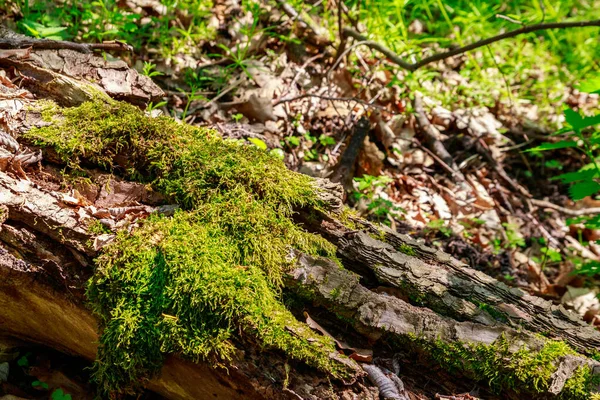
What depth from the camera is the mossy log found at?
1.91 metres

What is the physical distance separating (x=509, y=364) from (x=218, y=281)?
1.29 metres

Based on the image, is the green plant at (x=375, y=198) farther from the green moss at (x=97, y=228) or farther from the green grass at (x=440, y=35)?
the green moss at (x=97, y=228)

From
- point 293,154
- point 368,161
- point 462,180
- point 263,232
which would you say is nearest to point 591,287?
point 462,180

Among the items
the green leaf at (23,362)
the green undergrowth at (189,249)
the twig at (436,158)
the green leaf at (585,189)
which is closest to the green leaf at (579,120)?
the green leaf at (585,189)

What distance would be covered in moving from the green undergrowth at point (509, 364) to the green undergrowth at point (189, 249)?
0.45 metres

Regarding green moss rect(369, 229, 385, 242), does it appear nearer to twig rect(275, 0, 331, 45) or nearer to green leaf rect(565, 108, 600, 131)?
green leaf rect(565, 108, 600, 131)

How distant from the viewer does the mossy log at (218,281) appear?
1.91 m

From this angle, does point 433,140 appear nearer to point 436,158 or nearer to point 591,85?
point 436,158

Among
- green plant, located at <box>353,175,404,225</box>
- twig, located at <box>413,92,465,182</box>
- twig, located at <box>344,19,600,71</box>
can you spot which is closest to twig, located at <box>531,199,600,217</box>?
twig, located at <box>413,92,465,182</box>

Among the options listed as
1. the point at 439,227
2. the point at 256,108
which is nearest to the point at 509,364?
the point at 439,227

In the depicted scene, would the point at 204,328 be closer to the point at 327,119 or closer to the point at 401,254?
the point at 401,254

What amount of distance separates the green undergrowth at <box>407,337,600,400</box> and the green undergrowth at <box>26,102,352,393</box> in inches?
17.6

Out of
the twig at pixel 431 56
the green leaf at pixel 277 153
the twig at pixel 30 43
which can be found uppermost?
the twig at pixel 431 56

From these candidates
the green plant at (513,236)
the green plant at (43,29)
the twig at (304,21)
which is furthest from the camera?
the twig at (304,21)
